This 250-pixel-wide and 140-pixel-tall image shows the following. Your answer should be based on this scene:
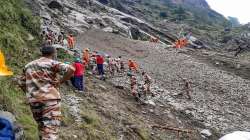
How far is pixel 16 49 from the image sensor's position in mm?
19484

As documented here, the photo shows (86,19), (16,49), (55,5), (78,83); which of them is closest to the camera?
(16,49)

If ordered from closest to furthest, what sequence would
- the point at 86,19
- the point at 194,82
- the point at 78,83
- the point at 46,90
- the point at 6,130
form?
the point at 6,130, the point at 46,90, the point at 78,83, the point at 194,82, the point at 86,19

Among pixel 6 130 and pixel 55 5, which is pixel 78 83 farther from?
pixel 55 5

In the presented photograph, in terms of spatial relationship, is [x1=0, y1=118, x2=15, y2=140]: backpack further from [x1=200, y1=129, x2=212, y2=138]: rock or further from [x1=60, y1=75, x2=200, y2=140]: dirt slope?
[x1=200, y1=129, x2=212, y2=138]: rock

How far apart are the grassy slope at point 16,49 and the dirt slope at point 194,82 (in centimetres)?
844

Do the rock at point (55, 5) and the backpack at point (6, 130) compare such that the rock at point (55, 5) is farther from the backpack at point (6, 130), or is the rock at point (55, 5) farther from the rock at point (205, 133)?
the backpack at point (6, 130)

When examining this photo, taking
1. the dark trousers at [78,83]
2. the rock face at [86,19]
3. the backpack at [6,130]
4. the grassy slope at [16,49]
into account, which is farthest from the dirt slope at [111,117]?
the rock face at [86,19]

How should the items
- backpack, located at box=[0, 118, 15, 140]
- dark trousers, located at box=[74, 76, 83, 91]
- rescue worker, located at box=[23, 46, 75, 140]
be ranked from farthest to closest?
dark trousers, located at box=[74, 76, 83, 91] → rescue worker, located at box=[23, 46, 75, 140] → backpack, located at box=[0, 118, 15, 140]

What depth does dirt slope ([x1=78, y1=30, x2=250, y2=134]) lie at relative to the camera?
26998 mm

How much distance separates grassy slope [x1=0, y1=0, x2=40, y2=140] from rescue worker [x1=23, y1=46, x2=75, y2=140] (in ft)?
8.45

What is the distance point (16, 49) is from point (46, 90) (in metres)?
11.7

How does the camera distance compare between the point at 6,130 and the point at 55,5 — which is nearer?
the point at 6,130

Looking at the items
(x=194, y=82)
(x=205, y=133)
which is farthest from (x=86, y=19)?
(x=205, y=133)

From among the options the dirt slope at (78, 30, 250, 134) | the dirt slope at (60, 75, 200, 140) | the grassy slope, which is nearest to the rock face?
the dirt slope at (78, 30, 250, 134)
